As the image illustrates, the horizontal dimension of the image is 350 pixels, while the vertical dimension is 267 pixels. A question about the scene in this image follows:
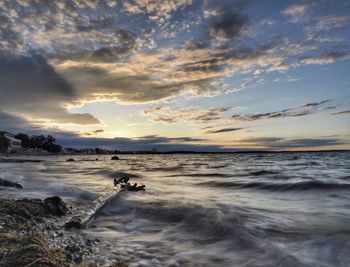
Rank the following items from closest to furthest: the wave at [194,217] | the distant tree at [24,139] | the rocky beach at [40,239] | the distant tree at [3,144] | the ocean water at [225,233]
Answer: the rocky beach at [40,239], the ocean water at [225,233], the wave at [194,217], the distant tree at [3,144], the distant tree at [24,139]

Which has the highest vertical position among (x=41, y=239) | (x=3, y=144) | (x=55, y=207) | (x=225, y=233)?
(x=3, y=144)

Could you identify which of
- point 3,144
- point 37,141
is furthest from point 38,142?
point 3,144

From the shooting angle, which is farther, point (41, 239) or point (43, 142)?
point (43, 142)

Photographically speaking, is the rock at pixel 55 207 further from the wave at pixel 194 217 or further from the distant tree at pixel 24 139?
the distant tree at pixel 24 139

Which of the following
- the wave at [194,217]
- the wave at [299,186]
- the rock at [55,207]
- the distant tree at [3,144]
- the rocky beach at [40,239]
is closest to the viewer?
the rocky beach at [40,239]

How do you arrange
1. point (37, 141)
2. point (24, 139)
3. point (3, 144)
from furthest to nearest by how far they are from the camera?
point (37, 141) → point (24, 139) → point (3, 144)

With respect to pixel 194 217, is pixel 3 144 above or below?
above

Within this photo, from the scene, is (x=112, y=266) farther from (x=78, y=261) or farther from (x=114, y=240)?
(x=114, y=240)

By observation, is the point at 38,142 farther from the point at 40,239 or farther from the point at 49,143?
the point at 40,239

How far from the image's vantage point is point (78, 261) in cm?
463

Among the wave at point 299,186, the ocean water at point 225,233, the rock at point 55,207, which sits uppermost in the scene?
the rock at point 55,207

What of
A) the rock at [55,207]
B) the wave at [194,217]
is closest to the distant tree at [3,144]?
the wave at [194,217]

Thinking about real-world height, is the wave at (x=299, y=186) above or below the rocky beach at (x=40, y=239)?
below

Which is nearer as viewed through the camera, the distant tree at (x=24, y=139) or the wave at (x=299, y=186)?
the wave at (x=299, y=186)
